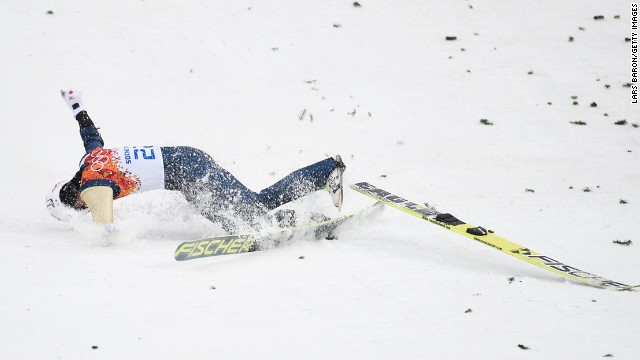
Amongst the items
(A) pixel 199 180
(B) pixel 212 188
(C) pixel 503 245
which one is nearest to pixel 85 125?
(A) pixel 199 180

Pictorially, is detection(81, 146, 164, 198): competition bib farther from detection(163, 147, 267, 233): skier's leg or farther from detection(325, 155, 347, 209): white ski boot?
detection(325, 155, 347, 209): white ski boot

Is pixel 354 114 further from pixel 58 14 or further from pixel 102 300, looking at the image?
pixel 102 300

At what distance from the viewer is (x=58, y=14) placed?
1073 centimetres

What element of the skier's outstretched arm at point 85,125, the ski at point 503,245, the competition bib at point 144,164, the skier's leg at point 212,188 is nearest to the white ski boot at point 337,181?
the ski at point 503,245

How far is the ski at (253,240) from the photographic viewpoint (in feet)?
19.4

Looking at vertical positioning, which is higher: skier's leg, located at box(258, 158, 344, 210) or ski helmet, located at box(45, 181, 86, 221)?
skier's leg, located at box(258, 158, 344, 210)

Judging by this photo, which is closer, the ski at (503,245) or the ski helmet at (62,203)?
the ski at (503,245)

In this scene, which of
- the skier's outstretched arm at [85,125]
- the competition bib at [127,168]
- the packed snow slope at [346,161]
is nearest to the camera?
the packed snow slope at [346,161]

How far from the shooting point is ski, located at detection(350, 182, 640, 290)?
572cm

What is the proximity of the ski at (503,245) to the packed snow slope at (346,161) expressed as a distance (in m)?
0.10

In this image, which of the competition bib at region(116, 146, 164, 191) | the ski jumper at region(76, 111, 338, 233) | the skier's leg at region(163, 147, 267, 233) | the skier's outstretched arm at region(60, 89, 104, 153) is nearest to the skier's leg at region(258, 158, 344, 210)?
the ski jumper at region(76, 111, 338, 233)

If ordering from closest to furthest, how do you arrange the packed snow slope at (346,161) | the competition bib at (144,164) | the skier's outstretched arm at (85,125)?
the packed snow slope at (346,161)
the competition bib at (144,164)
the skier's outstretched arm at (85,125)

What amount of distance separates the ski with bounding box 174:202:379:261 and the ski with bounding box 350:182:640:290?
1.70ft

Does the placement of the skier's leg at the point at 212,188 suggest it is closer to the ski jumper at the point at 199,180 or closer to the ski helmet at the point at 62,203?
the ski jumper at the point at 199,180
